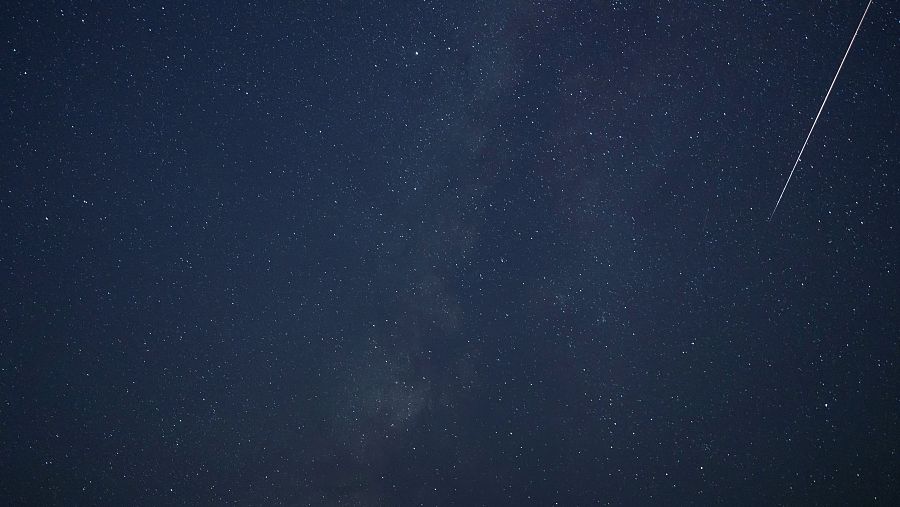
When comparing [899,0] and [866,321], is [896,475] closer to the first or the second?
[866,321]

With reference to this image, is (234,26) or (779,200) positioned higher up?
(234,26)

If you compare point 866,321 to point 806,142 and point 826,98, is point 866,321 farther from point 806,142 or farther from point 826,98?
point 826,98

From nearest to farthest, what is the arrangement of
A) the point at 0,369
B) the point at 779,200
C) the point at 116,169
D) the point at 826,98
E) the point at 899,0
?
the point at 899,0 → the point at 826,98 → the point at 779,200 → the point at 116,169 → the point at 0,369

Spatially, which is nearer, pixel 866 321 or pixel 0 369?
pixel 866 321

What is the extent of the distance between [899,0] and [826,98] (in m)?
0.40

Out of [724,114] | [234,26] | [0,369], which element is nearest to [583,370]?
[724,114]

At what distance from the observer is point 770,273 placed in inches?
82.4

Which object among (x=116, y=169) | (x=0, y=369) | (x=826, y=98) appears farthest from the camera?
(x=0, y=369)

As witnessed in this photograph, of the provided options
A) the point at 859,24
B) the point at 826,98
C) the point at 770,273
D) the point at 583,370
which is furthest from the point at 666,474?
the point at 859,24

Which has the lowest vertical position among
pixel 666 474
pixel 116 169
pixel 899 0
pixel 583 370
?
pixel 666 474

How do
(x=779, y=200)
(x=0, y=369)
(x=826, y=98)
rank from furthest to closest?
(x=0, y=369)
(x=779, y=200)
(x=826, y=98)

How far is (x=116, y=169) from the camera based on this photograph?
219 cm

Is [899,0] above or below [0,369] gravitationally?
below

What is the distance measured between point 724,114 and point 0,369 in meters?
4.07
